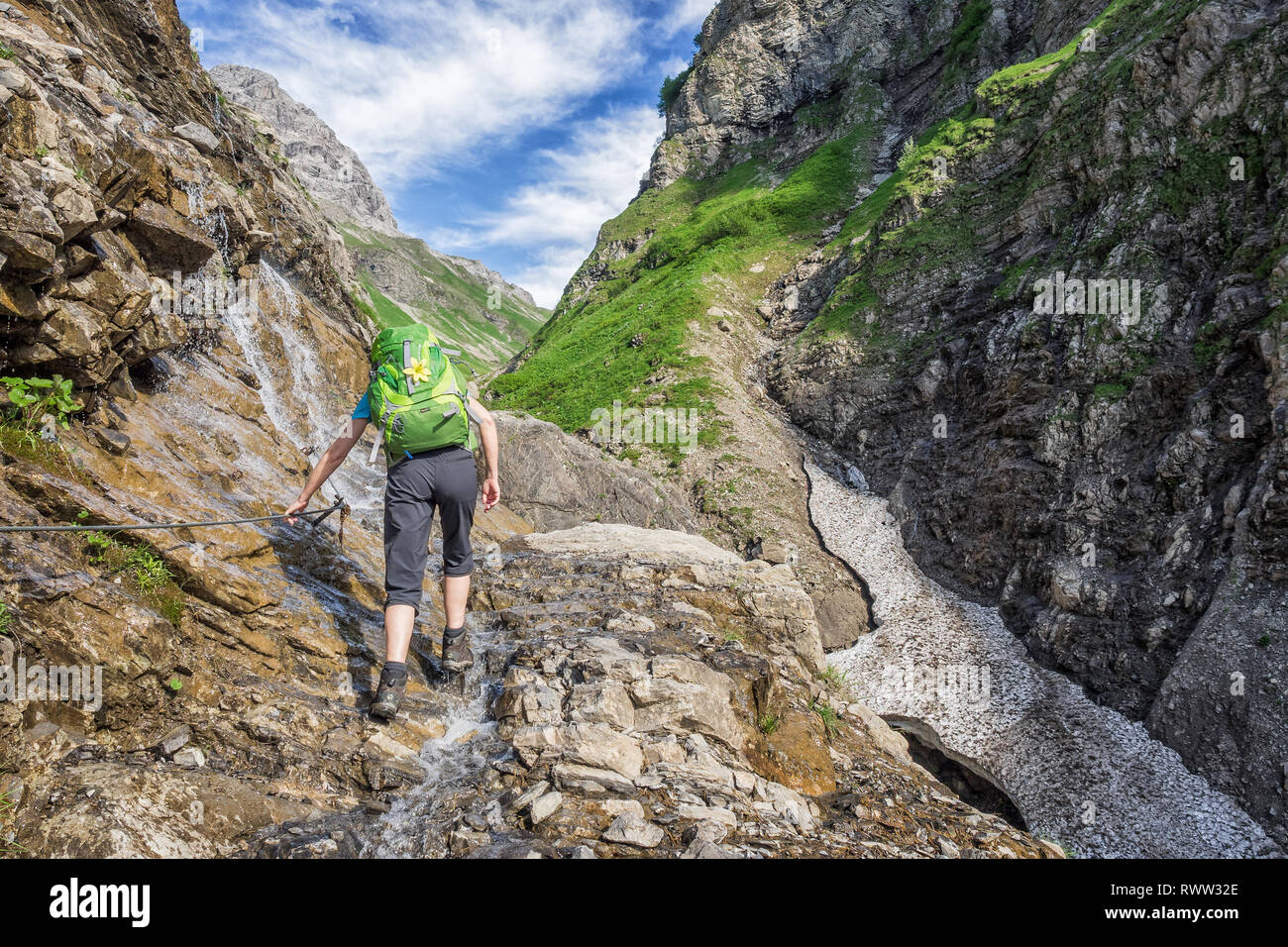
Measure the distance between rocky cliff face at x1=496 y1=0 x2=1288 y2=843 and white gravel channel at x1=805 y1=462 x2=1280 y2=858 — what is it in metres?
0.62

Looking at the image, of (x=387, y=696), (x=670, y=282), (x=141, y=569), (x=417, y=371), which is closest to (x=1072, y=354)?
(x=417, y=371)

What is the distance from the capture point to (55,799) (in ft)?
11.1

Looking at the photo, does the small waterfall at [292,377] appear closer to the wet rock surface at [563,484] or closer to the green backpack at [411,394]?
the wet rock surface at [563,484]

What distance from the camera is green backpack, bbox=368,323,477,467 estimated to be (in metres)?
5.15

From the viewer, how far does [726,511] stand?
1050 inches

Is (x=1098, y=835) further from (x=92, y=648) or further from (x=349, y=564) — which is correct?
(x=92, y=648)

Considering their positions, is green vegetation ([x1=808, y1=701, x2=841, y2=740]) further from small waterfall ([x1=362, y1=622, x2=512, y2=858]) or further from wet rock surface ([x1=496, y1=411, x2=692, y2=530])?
wet rock surface ([x1=496, y1=411, x2=692, y2=530])

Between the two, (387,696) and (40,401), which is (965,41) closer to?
(40,401)

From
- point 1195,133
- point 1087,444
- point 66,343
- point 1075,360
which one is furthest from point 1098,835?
point 1195,133

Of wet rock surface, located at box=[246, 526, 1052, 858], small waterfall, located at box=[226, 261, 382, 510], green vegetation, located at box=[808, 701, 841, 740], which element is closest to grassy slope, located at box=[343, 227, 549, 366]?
small waterfall, located at box=[226, 261, 382, 510]

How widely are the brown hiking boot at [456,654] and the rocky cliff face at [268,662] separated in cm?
26

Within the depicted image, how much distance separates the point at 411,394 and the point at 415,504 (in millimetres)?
939
